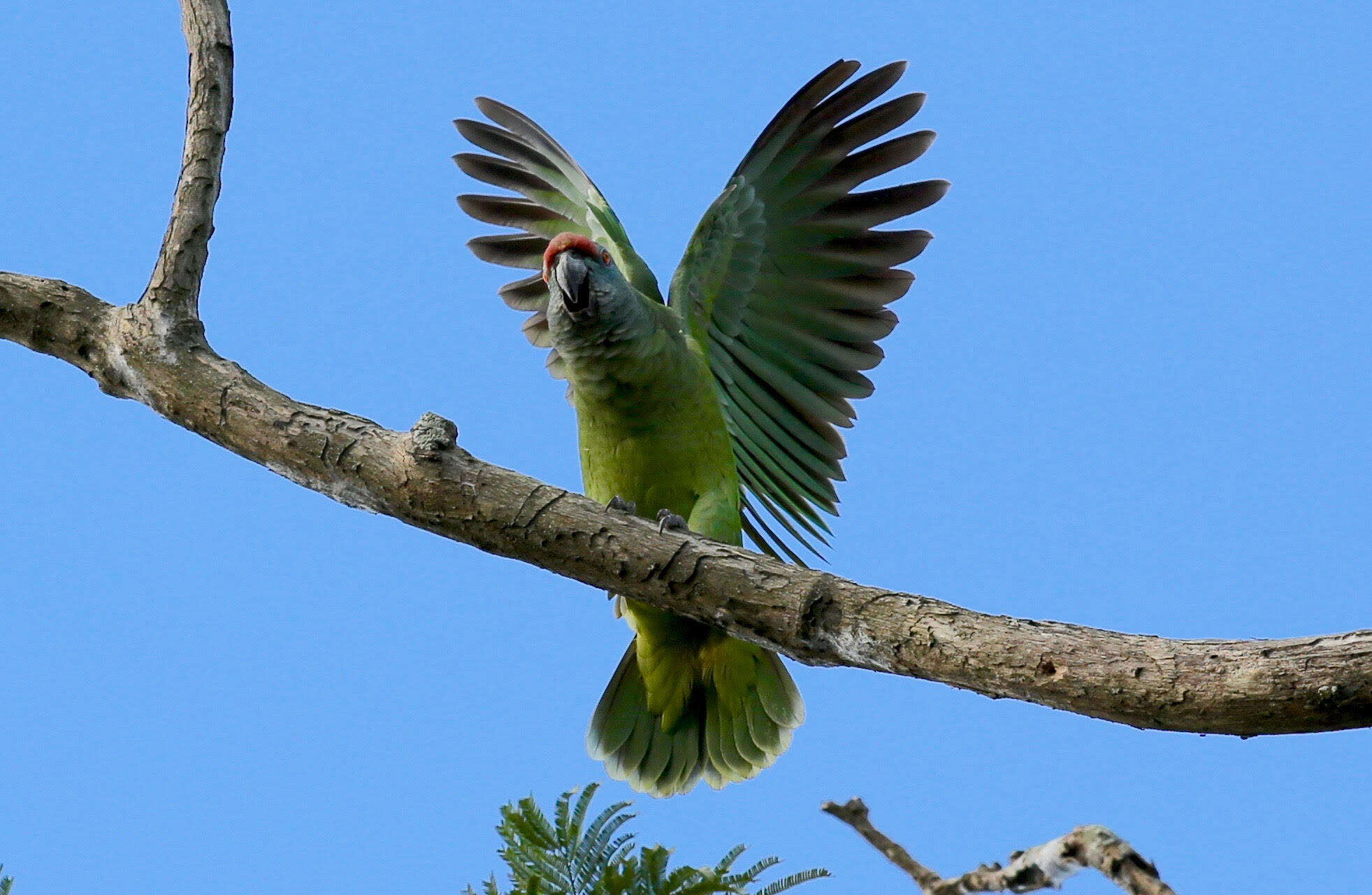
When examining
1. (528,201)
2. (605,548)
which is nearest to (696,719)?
(605,548)

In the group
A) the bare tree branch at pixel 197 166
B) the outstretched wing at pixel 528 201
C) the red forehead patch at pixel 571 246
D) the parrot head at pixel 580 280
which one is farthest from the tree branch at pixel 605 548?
the outstretched wing at pixel 528 201

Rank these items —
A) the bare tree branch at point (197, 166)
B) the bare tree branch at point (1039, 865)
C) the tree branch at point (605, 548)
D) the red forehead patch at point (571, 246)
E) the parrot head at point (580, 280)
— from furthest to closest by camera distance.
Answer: the red forehead patch at point (571, 246) → the parrot head at point (580, 280) → the bare tree branch at point (197, 166) → the tree branch at point (605, 548) → the bare tree branch at point (1039, 865)

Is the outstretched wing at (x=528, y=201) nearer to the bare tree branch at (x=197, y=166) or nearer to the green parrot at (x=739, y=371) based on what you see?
the green parrot at (x=739, y=371)

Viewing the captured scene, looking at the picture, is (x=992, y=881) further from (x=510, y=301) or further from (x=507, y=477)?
(x=510, y=301)

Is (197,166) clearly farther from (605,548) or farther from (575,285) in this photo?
(605,548)

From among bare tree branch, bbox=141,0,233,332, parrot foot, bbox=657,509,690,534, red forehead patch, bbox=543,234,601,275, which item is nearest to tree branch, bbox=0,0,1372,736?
bare tree branch, bbox=141,0,233,332

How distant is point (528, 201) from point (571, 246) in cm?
117

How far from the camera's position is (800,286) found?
230 inches

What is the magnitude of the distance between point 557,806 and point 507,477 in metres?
1.15

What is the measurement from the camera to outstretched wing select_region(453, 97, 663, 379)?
614cm

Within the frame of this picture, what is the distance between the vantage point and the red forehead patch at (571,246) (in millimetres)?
5266

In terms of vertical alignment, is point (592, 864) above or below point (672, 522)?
below

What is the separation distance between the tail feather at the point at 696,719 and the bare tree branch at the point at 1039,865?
272cm

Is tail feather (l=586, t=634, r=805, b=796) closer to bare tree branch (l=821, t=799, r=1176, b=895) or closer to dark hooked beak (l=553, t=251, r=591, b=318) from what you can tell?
dark hooked beak (l=553, t=251, r=591, b=318)
